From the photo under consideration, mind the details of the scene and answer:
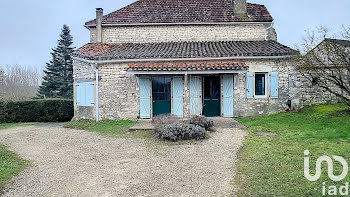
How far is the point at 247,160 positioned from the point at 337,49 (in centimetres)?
663

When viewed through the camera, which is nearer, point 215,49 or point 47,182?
point 47,182

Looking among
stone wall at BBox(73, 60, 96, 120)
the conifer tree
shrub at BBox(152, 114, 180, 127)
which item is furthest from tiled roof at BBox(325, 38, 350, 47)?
the conifer tree

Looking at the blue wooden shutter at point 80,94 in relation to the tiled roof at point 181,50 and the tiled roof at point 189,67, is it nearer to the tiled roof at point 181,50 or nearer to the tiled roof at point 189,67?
the tiled roof at point 181,50

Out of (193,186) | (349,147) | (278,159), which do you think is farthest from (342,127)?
(193,186)

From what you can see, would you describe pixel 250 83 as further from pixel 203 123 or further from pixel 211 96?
pixel 203 123

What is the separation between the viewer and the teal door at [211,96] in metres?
13.7

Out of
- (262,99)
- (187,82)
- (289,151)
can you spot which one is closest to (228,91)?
(262,99)

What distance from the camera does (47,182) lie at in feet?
17.0

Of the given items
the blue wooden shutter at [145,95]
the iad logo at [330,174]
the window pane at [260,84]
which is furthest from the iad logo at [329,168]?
the blue wooden shutter at [145,95]

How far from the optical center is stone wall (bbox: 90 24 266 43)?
1669 centimetres

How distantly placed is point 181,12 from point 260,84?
7430 millimetres

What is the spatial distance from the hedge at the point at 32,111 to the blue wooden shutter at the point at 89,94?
13.0 ft

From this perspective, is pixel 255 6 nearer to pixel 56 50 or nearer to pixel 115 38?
pixel 115 38

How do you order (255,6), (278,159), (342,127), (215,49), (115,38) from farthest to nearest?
(255,6) → (115,38) → (215,49) → (342,127) → (278,159)
